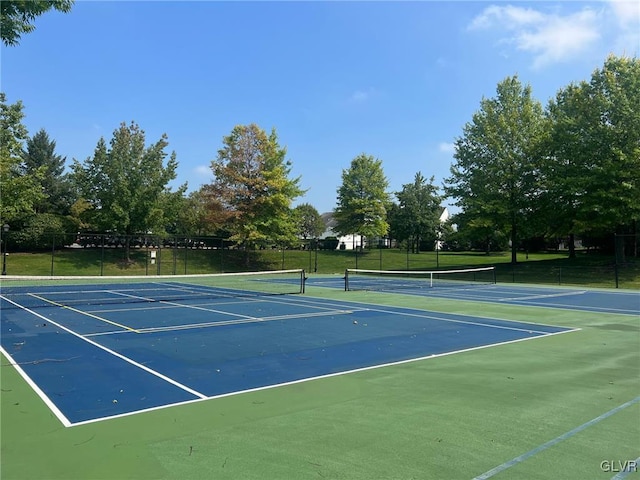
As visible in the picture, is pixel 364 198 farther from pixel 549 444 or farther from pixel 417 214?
pixel 549 444

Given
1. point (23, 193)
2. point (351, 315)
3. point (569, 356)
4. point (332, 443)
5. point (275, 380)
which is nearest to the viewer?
point (332, 443)

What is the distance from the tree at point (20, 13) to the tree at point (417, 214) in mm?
55503

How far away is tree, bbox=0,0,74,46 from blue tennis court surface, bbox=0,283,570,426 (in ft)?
17.3

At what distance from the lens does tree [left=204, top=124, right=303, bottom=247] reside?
4103 centimetres

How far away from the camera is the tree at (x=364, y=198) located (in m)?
50.4

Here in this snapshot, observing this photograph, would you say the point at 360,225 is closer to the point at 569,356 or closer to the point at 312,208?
the point at 312,208

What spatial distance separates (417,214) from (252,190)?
86.3ft

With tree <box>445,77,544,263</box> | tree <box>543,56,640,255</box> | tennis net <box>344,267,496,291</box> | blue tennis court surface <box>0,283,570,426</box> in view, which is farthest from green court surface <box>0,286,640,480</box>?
tree <box>445,77,544,263</box>

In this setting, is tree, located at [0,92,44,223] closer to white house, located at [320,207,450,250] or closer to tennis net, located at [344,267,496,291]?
tennis net, located at [344,267,496,291]

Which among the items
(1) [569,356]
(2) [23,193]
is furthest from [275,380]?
(2) [23,193]

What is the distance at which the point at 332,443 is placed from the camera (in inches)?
166

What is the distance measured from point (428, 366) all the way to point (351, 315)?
20.4 ft

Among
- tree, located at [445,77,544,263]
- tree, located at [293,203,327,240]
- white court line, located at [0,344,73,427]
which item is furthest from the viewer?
tree, located at [293,203,327,240]

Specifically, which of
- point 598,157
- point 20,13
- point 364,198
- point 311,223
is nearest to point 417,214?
point 364,198
